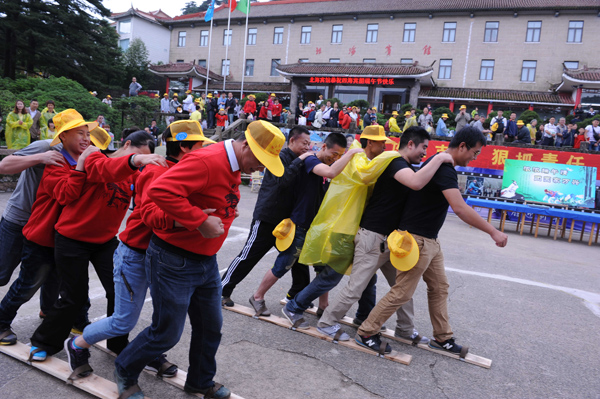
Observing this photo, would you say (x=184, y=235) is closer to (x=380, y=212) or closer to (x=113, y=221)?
(x=113, y=221)

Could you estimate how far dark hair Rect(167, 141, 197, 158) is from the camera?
290cm

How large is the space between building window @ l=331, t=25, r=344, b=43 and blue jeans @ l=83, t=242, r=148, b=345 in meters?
36.4

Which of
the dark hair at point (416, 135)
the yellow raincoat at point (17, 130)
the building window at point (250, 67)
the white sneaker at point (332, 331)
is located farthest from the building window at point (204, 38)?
the white sneaker at point (332, 331)

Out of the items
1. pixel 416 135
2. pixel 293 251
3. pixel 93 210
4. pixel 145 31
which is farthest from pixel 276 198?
pixel 145 31

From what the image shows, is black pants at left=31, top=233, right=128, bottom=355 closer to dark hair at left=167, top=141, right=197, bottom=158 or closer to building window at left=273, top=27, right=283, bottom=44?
dark hair at left=167, top=141, right=197, bottom=158

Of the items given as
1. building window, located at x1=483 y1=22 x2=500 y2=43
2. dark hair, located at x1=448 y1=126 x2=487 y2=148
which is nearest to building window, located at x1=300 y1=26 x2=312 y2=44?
building window, located at x1=483 y1=22 x2=500 y2=43

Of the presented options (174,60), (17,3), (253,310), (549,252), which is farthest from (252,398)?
(174,60)

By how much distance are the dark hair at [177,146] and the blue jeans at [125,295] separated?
70 centimetres

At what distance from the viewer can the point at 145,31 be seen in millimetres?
47188

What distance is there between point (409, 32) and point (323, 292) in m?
34.2

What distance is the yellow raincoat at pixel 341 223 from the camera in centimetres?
404

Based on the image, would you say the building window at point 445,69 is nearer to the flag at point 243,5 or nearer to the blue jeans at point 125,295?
the flag at point 243,5

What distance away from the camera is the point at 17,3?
2631cm

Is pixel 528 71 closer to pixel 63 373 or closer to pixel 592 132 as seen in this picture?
pixel 592 132
